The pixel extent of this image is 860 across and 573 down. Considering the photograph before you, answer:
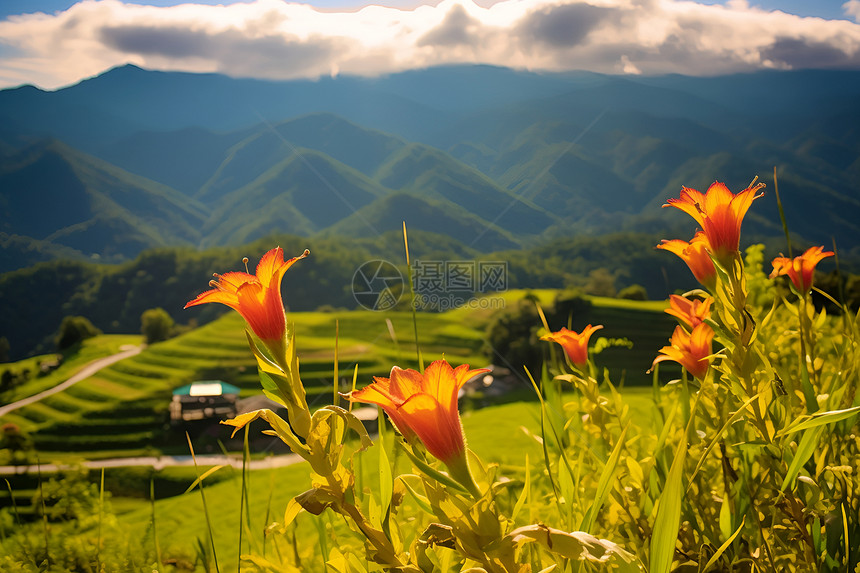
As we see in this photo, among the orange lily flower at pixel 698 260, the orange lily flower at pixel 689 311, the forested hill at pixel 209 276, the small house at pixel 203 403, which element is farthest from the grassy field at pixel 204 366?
the orange lily flower at pixel 698 260

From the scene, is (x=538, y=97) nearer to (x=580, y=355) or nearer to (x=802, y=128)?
(x=580, y=355)

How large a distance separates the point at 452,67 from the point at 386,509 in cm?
7672

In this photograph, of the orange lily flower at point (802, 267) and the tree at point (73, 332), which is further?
the tree at point (73, 332)

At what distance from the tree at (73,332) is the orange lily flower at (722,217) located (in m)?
65.7

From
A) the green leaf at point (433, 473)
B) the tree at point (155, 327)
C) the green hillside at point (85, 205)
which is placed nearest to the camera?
the green leaf at point (433, 473)

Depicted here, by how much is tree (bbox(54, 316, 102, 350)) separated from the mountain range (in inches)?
290

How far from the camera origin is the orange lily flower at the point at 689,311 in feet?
4.47

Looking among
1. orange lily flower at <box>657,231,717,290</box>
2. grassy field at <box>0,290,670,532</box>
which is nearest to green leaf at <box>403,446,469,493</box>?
orange lily flower at <box>657,231,717,290</box>

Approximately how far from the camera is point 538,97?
2032 inches

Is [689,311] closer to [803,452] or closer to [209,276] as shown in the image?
[803,452]

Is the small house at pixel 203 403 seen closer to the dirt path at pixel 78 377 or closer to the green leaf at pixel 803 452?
the dirt path at pixel 78 377

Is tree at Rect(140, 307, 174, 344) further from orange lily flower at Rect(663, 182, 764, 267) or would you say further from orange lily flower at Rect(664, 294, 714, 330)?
orange lily flower at Rect(663, 182, 764, 267)

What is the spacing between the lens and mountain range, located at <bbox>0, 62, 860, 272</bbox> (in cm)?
5647

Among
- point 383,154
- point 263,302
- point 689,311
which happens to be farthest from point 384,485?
point 383,154
